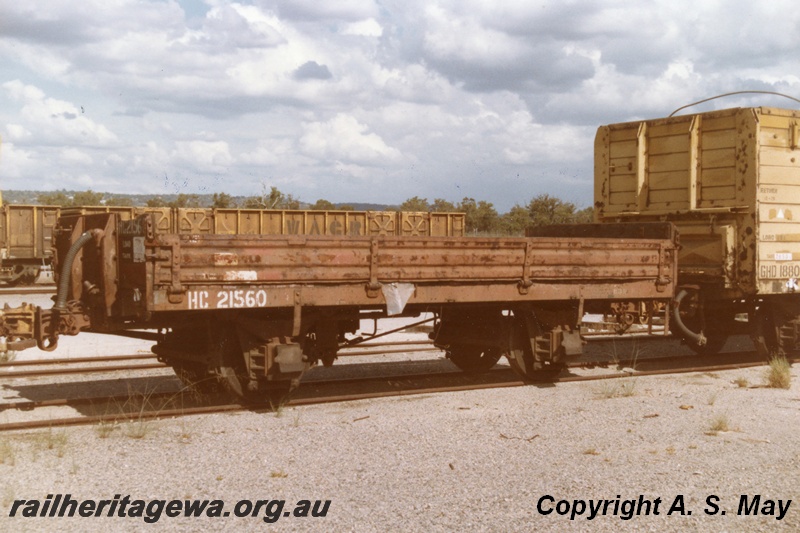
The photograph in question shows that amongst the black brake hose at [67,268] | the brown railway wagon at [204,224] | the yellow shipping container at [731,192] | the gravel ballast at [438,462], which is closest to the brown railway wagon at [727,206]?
the yellow shipping container at [731,192]

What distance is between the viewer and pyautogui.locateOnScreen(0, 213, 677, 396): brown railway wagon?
7699mm

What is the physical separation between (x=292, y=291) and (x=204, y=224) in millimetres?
19581

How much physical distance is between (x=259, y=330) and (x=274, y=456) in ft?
5.87

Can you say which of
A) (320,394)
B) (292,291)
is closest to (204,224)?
(320,394)

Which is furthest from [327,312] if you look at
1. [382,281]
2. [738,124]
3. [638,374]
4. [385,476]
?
[738,124]

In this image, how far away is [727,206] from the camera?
11.7 m

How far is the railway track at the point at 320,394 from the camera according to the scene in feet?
26.6

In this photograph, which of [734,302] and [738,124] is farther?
[734,302]

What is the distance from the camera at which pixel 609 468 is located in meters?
6.49

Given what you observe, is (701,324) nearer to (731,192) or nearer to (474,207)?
(731,192)

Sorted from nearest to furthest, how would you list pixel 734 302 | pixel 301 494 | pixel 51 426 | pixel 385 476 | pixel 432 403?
1. pixel 301 494
2. pixel 385 476
3. pixel 51 426
4. pixel 432 403
5. pixel 734 302

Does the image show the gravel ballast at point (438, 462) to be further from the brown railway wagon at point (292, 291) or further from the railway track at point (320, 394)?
the brown railway wagon at point (292, 291)

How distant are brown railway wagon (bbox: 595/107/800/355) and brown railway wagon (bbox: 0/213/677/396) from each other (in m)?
1.92

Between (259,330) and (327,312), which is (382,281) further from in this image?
(259,330)
